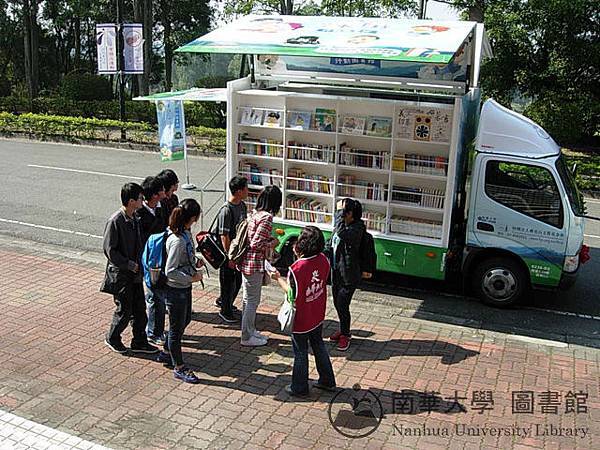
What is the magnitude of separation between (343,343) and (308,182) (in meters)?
2.70

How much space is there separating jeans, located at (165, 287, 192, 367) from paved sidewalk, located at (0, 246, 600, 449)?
0.38 metres

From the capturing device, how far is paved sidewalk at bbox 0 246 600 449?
5160 mm

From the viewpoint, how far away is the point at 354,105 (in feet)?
27.1

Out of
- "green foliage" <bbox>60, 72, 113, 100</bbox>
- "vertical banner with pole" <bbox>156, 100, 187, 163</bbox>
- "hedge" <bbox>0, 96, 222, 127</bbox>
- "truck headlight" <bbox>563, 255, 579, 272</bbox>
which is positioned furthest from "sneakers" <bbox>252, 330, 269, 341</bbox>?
"green foliage" <bbox>60, 72, 113, 100</bbox>

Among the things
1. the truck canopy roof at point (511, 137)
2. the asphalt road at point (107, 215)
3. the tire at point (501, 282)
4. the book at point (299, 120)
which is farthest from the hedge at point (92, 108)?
the tire at point (501, 282)

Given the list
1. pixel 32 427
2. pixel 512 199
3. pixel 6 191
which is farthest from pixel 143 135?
pixel 32 427

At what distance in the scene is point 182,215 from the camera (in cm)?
559

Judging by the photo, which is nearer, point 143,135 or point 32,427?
point 32,427

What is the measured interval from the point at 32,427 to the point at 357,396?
2734mm

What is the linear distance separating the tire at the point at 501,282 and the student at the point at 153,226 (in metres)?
4.04

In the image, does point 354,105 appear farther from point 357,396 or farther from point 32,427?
point 32,427

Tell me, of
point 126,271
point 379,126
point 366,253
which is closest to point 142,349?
point 126,271

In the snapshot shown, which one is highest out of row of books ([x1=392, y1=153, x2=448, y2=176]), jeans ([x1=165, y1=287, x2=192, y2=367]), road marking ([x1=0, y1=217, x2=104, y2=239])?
row of books ([x1=392, y1=153, x2=448, y2=176])

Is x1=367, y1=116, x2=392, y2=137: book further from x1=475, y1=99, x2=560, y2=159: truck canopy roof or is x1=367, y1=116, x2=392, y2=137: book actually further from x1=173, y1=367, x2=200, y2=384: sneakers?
x1=173, y1=367, x2=200, y2=384: sneakers
